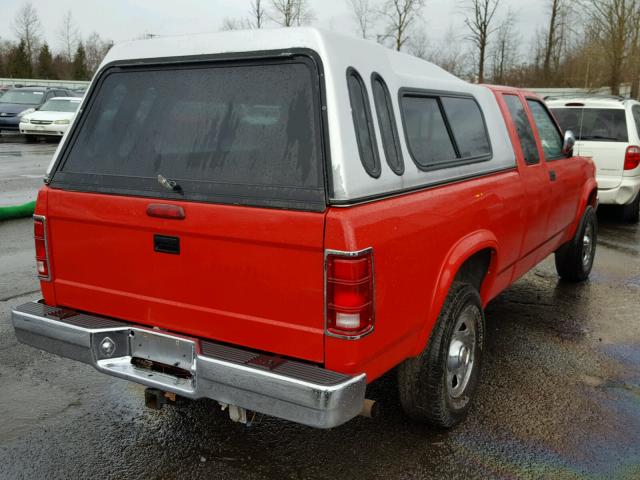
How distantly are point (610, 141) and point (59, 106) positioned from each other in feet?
60.2

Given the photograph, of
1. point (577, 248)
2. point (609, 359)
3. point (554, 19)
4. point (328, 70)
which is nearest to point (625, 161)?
point (577, 248)

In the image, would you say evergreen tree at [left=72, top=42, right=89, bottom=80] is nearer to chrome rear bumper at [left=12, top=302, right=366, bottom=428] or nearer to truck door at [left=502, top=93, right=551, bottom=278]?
truck door at [left=502, top=93, right=551, bottom=278]

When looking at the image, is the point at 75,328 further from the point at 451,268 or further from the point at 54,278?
the point at 451,268

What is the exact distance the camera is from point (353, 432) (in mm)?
3490

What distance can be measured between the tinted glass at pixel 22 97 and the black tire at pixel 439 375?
23.7 metres

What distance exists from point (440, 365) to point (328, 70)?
1.59m

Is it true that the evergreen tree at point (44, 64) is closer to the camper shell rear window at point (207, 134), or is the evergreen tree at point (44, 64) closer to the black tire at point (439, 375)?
the camper shell rear window at point (207, 134)

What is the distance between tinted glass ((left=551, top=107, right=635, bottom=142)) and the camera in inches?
353

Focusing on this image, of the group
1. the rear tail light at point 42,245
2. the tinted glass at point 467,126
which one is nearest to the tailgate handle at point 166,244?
the rear tail light at point 42,245

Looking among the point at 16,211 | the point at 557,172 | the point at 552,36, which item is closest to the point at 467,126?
the point at 557,172

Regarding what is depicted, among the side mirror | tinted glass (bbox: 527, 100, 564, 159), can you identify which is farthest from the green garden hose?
the side mirror

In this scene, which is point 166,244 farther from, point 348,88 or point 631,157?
point 631,157

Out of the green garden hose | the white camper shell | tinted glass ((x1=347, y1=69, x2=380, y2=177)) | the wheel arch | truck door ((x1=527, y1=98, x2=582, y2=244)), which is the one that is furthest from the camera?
the green garden hose

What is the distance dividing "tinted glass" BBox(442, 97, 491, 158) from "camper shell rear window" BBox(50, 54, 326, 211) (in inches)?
49.9
